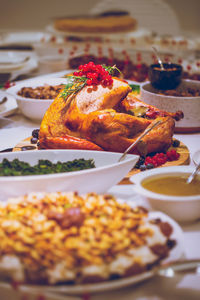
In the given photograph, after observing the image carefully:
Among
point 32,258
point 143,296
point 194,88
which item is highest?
point 194,88

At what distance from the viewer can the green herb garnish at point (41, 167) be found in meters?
1.18

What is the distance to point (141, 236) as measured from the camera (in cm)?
90

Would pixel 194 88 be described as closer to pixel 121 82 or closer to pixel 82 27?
pixel 121 82

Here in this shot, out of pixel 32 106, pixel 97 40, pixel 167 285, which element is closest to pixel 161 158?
pixel 167 285

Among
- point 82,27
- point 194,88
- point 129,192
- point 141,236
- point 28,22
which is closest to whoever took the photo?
point 141,236

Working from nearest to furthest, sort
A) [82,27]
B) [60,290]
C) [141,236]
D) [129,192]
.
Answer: [60,290] < [141,236] < [129,192] < [82,27]

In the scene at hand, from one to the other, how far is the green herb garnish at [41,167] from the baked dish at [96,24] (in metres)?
2.50

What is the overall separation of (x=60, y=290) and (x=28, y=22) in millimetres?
5544

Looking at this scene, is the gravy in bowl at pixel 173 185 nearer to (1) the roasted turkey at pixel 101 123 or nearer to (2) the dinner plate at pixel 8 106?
(1) the roasted turkey at pixel 101 123

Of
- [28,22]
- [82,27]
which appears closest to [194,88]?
[82,27]

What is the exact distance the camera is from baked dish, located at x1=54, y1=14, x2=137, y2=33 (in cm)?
349

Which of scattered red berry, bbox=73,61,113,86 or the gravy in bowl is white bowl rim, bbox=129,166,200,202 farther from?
scattered red berry, bbox=73,61,113,86

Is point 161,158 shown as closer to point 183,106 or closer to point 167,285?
point 183,106

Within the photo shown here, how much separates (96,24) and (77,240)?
3.01 metres
